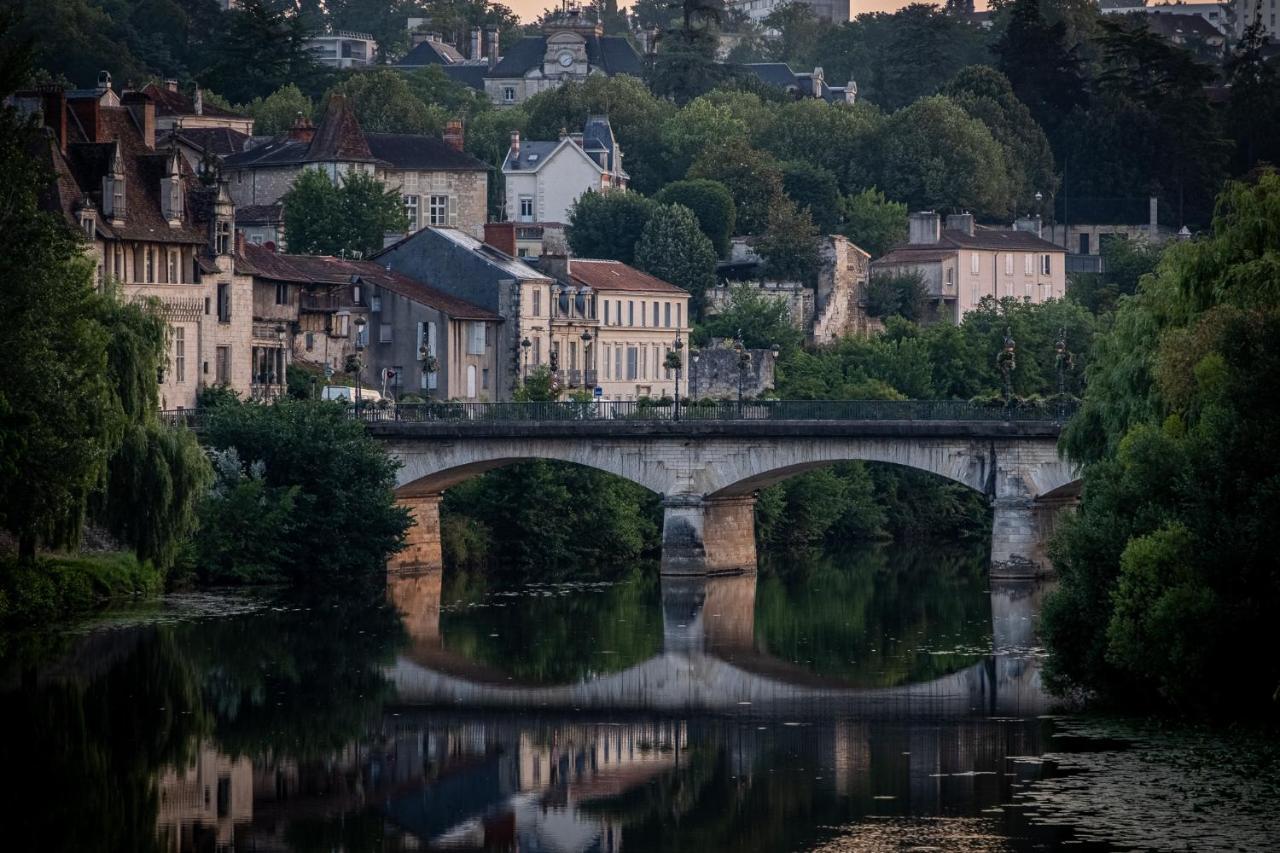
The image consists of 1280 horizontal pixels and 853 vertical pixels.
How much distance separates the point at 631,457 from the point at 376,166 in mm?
39877

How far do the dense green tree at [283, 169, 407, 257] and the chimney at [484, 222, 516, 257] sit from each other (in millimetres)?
4010

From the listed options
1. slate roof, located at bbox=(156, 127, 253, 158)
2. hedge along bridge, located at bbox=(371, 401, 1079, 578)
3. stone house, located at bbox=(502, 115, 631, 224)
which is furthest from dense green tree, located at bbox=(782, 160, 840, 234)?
hedge along bridge, located at bbox=(371, 401, 1079, 578)

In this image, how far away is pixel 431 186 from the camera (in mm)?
125125

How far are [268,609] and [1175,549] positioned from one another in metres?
27.5

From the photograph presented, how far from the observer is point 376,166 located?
11894 centimetres

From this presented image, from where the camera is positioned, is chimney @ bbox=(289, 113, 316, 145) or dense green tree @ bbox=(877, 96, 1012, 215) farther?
dense green tree @ bbox=(877, 96, 1012, 215)

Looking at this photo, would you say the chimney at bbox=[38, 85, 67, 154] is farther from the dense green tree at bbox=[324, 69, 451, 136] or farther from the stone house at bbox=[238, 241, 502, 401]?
the dense green tree at bbox=[324, 69, 451, 136]

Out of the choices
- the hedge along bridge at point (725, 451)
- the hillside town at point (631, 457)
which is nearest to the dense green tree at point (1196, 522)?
the hillside town at point (631, 457)

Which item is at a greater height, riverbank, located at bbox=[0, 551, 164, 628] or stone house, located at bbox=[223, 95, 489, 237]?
stone house, located at bbox=[223, 95, 489, 237]

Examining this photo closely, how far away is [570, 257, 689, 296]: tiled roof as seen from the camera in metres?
110

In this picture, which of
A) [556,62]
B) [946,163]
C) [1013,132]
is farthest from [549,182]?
[556,62]

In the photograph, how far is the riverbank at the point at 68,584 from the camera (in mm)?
62188

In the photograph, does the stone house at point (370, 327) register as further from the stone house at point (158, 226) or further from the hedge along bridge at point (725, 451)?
the hedge along bridge at point (725, 451)

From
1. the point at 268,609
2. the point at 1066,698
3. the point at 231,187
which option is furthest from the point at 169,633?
the point at 231,187
